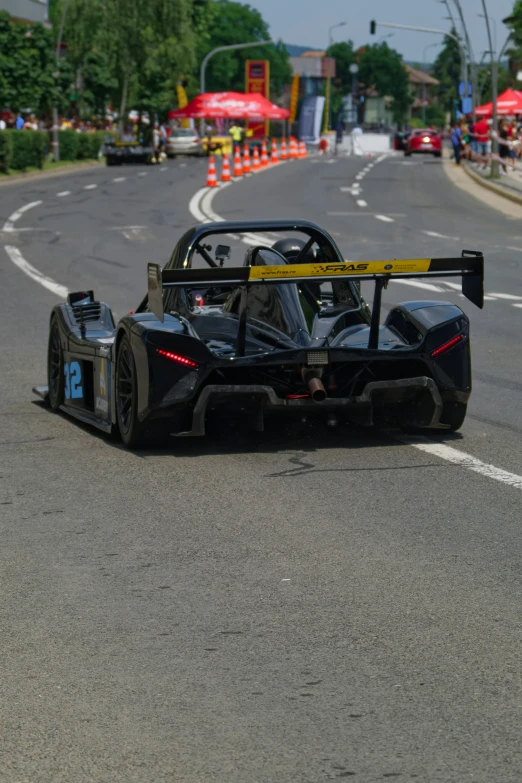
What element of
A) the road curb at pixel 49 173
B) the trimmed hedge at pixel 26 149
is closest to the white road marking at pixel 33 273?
the road curb at pixel 49 173

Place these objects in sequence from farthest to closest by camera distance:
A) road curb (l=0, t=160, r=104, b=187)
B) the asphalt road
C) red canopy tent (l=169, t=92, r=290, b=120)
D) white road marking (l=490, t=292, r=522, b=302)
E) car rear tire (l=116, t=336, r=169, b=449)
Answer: red canopy tent (l=169, t=92, r=290, b=120) → road curb (l=0, t=160, r=104, b=187) → white road marking (l=490, t=292, r=522, b=302) → car rear tire (l=116, t=336, r=169, b=449) → the asphalt road

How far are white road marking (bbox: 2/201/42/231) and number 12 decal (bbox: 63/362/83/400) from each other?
1956 cm

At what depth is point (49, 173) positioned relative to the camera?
2127 inches

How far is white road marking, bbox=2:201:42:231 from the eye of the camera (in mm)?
28600

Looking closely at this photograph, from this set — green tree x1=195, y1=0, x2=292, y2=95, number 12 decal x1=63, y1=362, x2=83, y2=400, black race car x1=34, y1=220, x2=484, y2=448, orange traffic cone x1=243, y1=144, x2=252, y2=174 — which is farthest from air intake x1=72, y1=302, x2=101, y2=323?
green tree x1=195, y1=0, x2=292, y2=95

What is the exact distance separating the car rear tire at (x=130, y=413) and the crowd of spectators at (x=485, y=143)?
4156 cm

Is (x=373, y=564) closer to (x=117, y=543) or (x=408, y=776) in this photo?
(x=117, y=543)

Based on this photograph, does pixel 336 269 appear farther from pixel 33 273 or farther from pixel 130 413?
pixel 33 273

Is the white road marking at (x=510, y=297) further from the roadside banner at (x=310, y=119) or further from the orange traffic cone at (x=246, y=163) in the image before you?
the roadside banner at (x=310, y=119)

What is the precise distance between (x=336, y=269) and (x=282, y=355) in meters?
0.53

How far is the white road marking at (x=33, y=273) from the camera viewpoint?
58.2ft

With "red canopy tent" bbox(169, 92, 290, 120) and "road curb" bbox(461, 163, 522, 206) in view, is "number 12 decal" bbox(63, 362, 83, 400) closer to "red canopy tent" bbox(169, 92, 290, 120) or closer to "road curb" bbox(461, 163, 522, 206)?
"road curb" bbox(461, 163, 522, 206)

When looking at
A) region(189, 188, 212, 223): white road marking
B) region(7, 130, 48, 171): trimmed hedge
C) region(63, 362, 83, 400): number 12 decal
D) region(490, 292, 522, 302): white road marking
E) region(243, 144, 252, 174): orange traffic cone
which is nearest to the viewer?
region(63, 362, 83, 400): number 12 decal

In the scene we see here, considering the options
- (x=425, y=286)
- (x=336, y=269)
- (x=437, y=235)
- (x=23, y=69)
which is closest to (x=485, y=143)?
(x=23, y=69)
